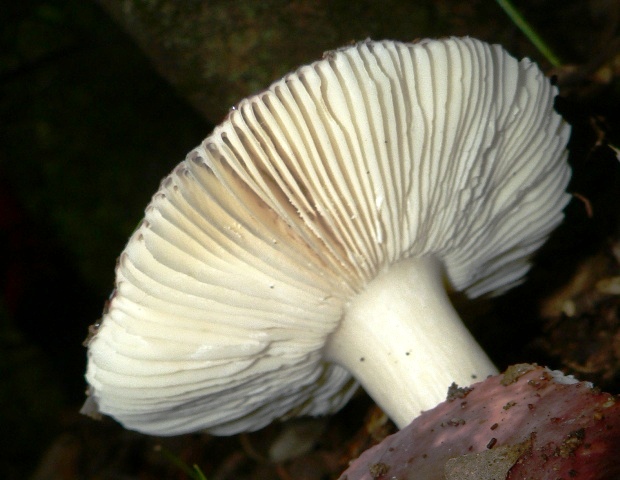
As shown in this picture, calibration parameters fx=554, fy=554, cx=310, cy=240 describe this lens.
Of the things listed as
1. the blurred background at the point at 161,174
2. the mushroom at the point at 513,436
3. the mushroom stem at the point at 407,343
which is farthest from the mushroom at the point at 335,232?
the blurred background at the point at 161,174

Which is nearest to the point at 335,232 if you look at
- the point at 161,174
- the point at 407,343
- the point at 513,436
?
the point at 407,343

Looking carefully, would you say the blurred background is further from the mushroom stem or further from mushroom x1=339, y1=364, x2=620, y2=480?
mushroom x1=339, y1=364, x2=620, y2=480

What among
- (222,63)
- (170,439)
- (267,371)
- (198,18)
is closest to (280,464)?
(170,439)

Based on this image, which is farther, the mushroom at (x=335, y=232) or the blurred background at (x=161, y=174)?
the blurred background at (x=161, y=174)

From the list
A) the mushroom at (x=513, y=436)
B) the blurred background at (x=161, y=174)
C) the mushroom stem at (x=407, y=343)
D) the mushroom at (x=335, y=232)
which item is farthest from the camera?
the blurred background at (x=161, y=174)

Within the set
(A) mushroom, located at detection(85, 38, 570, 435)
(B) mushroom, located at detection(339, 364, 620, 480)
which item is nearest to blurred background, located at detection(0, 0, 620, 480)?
(A) mushroom, located at detection(85, 38, 570, 435)

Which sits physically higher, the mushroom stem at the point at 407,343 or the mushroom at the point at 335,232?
the mushroom at the point at 335,232

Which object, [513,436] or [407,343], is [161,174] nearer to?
[407,343]

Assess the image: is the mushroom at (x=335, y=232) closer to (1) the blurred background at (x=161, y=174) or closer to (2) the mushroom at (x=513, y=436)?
(2) the mushroom at (x=513, y=436)
